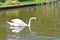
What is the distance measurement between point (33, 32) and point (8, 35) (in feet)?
4.72

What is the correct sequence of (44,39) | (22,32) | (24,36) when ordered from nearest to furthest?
(44,39) < (24,36) < (22,32)

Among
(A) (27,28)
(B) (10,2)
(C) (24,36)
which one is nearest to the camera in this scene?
(C) (24,36)

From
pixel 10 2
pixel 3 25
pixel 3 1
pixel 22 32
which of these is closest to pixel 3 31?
pixel 22 32

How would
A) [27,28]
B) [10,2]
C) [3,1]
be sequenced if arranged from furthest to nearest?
[3,1], [10,2], [27,28]

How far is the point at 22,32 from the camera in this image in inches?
536

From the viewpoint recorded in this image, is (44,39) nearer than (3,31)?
Yes

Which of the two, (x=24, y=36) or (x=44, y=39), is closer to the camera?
(x=44, y=39)

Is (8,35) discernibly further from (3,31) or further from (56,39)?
(56,39)

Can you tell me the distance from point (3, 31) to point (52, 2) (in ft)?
84.9

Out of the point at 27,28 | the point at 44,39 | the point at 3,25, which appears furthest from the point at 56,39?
the point at 3,25

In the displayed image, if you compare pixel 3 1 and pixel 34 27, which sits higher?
pixel 34 27

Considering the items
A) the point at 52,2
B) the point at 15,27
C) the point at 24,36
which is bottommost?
A: the point at 52,2

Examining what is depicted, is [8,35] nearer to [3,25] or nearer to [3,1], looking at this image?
[3,25]

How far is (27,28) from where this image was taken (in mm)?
14930
